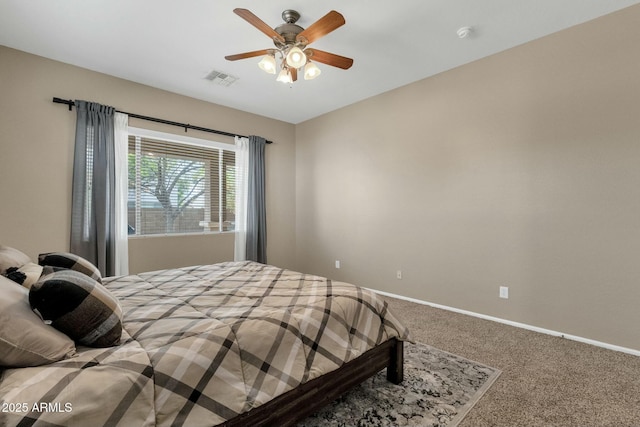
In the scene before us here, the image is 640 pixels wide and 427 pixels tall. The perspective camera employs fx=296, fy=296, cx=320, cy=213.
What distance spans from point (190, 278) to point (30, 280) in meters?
0.97

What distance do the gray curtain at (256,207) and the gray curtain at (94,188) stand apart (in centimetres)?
179

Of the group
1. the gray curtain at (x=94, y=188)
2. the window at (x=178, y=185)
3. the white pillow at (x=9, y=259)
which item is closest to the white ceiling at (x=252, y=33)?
the gray curtain at (x=94, y=188)

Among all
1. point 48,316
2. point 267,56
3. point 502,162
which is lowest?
point 48,316

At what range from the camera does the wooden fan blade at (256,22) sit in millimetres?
1953

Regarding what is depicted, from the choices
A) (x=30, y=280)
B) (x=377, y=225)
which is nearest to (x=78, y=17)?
(x=30, y=280)

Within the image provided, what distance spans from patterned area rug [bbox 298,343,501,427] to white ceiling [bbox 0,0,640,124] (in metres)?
2.79

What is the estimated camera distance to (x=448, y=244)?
3496 millimetres

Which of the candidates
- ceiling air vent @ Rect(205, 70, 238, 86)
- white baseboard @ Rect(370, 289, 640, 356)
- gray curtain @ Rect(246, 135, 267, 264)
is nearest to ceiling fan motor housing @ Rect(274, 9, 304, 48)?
ceiling air vent @ Rect(205, 70, 238, 86)

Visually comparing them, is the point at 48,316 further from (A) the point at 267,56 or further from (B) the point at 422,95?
(B) the point at 422,95

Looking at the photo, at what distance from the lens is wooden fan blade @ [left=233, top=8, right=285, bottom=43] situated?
1953mm

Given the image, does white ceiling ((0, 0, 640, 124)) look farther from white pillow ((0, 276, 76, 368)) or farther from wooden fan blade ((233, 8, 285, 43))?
white pillow ((0, 276, 76, 368))

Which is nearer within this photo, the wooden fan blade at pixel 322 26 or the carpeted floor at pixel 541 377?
the carpeted floor at pixel 541 377

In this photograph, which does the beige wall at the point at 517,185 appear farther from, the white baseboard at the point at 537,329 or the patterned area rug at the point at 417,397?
the patterned area rug at the point at 417,397

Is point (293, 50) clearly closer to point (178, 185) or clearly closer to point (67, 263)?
point (67, 263)
